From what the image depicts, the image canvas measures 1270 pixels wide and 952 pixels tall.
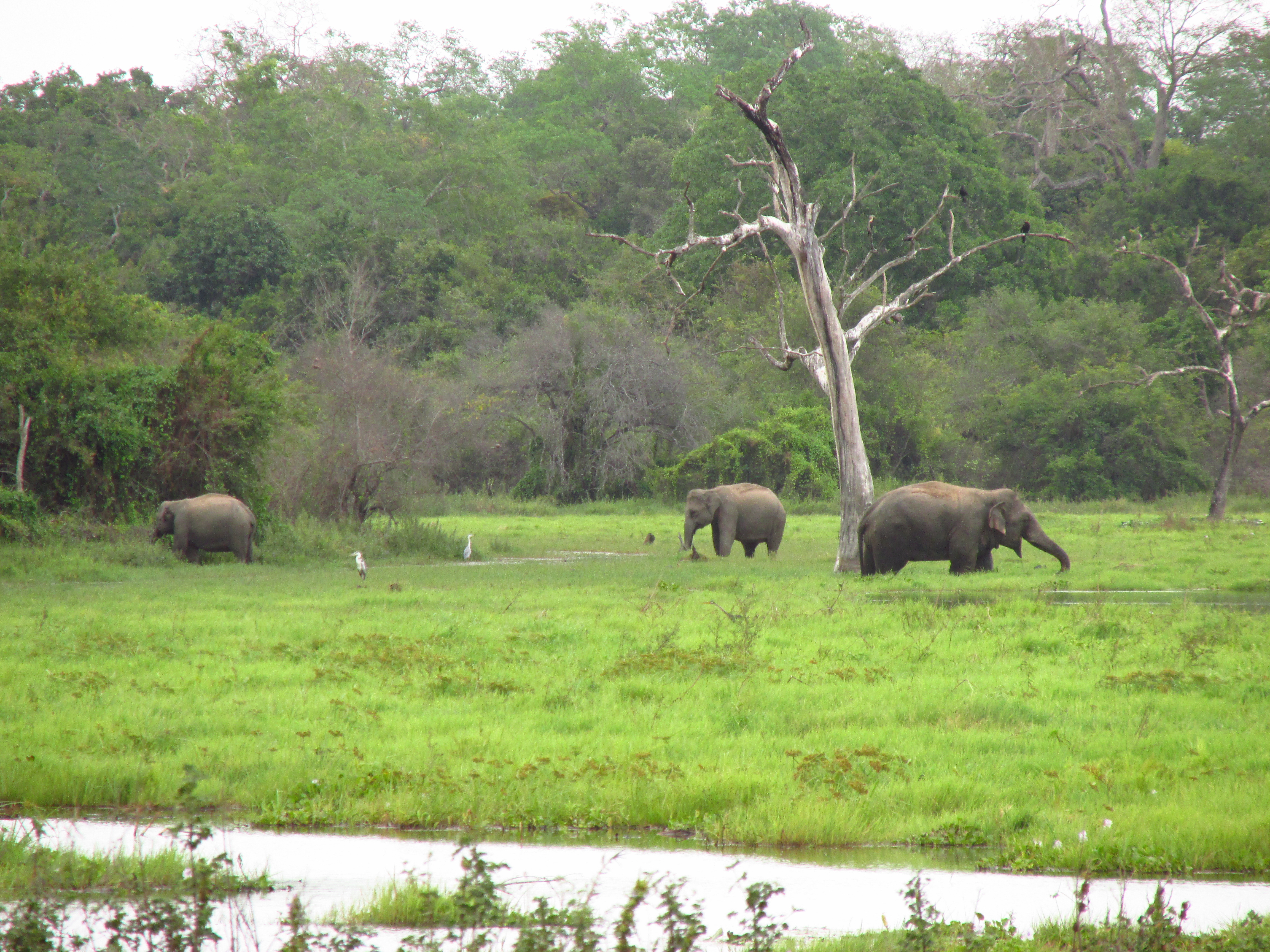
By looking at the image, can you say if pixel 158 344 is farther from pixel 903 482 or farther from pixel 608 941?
pixel 903 482

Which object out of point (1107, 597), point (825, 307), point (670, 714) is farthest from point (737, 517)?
point (670, 714)

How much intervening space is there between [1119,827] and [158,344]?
21.8 m

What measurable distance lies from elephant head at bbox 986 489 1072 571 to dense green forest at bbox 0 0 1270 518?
7315 mm

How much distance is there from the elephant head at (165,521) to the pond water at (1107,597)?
11249mm

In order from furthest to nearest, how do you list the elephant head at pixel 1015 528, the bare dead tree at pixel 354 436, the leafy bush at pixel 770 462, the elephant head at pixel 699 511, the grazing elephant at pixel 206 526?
1. the leafy bush at pixel 770 462
2. the bare dead tree at pixel 354 436
3. the elephant head at pixel 699 511
4. the grazing elephant at pixel 206 526
5. the elephant head at pixel 1015 528

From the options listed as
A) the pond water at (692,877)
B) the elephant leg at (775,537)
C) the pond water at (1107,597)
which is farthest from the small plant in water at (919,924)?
the elephant leg at (775,537)

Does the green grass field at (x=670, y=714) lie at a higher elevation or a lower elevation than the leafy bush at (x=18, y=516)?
lower

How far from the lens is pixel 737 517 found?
22.4m

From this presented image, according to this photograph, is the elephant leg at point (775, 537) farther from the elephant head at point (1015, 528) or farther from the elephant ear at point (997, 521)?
the elephant ear at point (997, 521)

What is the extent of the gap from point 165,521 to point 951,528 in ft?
40.3

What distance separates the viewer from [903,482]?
39.7 m

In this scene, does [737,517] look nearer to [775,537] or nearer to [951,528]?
[775,537]

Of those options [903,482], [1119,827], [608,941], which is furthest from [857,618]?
[903,482]

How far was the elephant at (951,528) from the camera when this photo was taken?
57.0ft
